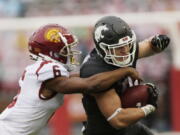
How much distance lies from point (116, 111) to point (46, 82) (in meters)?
0.45

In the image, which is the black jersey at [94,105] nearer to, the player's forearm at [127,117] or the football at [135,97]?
the football at [135,97]

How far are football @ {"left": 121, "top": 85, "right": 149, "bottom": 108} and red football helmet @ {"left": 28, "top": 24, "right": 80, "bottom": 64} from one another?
393mm

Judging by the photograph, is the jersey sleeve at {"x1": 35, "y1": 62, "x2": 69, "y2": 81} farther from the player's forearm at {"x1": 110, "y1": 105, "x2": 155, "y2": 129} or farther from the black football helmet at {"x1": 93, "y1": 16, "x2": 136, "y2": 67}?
the player's forearm at {"x1": 110, "y1": 105, "x2": 155, "y2": 129}

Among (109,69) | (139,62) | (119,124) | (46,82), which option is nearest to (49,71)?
(46,82)

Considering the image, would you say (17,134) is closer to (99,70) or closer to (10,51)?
(99,70)

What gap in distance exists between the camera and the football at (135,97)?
14.8 feet

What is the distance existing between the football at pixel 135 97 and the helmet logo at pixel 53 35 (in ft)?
1.72

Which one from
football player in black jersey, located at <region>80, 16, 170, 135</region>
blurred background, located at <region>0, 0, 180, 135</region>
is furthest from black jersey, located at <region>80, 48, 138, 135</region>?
blurred background, located at <region>0, 0, 180, 135</region>

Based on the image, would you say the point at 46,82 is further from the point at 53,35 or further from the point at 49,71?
the point at 53,35

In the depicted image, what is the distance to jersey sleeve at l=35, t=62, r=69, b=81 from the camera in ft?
14.4

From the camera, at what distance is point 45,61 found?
4.50 meters

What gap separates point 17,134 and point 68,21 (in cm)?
415

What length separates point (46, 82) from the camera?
4441 mm

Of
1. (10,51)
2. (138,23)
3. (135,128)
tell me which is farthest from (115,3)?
(135,128)
